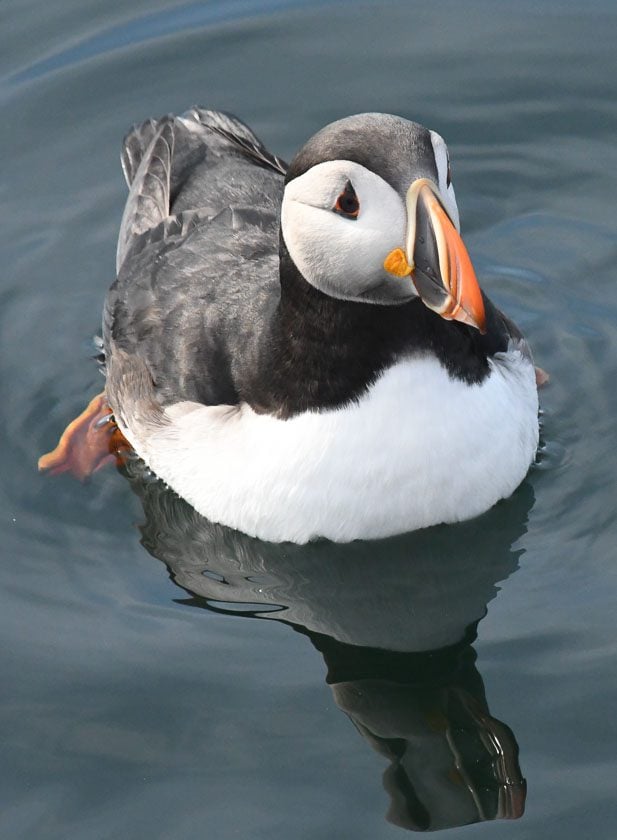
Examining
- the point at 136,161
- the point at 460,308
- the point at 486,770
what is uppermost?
the point at 460,308

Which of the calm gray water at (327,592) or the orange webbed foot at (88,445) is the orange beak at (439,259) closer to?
the calm gray water at (327,592)

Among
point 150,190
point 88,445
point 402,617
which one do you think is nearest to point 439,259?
point 402,617

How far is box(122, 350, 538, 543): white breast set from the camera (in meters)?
7.46

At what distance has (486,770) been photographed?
23.0 feet

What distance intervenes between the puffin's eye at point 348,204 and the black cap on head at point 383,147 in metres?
0.13

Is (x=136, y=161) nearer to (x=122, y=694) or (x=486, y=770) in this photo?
(x=122, y=694)

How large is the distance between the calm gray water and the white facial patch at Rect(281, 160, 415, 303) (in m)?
1.69

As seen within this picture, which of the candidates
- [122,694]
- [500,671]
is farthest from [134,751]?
[500,671]

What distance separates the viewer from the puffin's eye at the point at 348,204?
262 inches

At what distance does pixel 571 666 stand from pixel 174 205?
374 cm

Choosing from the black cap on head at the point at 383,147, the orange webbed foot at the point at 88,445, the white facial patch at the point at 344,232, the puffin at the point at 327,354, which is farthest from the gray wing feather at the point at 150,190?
the black cap on head at the point at 383,147

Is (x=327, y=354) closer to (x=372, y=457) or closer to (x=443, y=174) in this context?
(x=372, y=457)

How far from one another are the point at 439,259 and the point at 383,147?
52cm

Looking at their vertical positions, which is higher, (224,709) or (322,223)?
(322,223)
